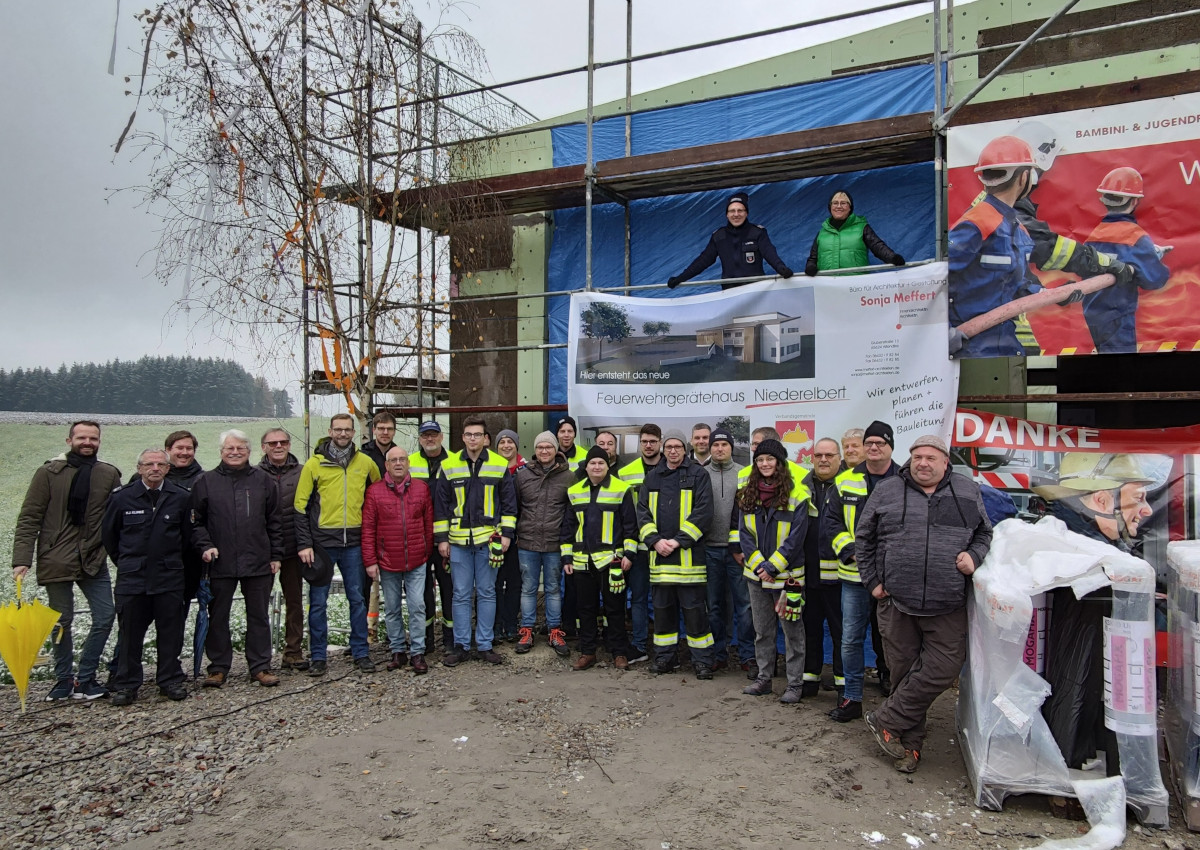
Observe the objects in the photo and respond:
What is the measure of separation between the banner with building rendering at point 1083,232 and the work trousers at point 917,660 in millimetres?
2438

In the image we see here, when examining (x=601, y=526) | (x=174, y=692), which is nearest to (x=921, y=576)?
(x=601, y=526)

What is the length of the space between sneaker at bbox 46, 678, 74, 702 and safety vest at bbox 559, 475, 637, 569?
→ 148 inches

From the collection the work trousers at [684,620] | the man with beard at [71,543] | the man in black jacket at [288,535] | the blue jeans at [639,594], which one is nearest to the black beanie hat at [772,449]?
the work trousers at [684,620]

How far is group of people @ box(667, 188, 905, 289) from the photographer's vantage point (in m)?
6.54

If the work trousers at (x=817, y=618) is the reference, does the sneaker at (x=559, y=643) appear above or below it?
below

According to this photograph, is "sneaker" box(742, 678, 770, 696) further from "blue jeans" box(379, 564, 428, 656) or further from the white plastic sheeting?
"blue jeans" box(379, 564, 428, 656)

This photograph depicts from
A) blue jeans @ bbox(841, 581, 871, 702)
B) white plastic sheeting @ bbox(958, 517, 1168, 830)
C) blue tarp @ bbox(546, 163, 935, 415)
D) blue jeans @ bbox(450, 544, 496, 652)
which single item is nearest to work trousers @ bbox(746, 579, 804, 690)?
blue jeans @ bbox(841, 581, 871, 702)

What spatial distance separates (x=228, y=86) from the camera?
24.1 feet

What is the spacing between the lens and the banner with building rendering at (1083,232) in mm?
5473

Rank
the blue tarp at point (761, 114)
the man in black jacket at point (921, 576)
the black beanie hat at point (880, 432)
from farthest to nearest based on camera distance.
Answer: the blue tarp at point (761, 114), the black beanie hat at point (880, 432), the man in black jacket at point (921, 576)

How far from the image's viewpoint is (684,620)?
6.27m

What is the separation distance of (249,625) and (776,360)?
4.75 meters

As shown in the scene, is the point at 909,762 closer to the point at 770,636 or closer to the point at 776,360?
the point at 770,636

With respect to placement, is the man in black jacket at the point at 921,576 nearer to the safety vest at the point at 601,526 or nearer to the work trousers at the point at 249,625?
the safety vest at the point at 601,526
